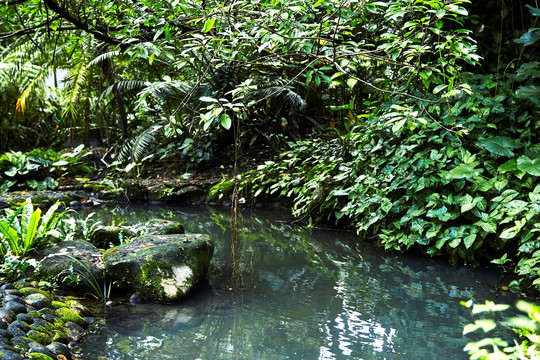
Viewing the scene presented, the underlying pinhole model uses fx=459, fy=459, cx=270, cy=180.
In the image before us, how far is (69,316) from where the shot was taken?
300 cm

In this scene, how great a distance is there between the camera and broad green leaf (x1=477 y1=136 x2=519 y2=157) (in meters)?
3.89

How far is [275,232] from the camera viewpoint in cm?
579

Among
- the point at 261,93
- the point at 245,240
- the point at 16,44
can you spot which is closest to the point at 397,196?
the point at 245,240

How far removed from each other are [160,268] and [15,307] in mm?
1040

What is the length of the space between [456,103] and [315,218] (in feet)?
7.66

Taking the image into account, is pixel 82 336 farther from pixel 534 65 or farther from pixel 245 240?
pixel 534 65

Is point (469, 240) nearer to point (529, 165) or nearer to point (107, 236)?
point (529, 165)

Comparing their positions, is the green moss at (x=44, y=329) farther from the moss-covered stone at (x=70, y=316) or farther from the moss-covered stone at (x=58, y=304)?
the moss-covered stone at (x=58, y=304)

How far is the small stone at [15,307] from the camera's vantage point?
9.25 feet

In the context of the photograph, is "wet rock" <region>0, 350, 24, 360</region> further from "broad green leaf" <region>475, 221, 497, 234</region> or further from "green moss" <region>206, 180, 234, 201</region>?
"green moss" <region>206, 180, 234, 201</region>

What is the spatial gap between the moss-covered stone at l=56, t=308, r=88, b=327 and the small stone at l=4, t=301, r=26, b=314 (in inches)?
9.1

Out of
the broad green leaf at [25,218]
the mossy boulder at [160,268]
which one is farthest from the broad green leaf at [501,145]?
the broad green leaf at [25,218]

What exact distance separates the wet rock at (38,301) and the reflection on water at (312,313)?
0.41 m

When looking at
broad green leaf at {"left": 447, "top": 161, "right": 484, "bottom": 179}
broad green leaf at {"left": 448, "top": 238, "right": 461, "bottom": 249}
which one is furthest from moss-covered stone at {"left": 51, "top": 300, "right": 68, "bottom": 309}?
broad green leaf at {"left": 447, "top": 161, "right": 484, "bottom": 179}
